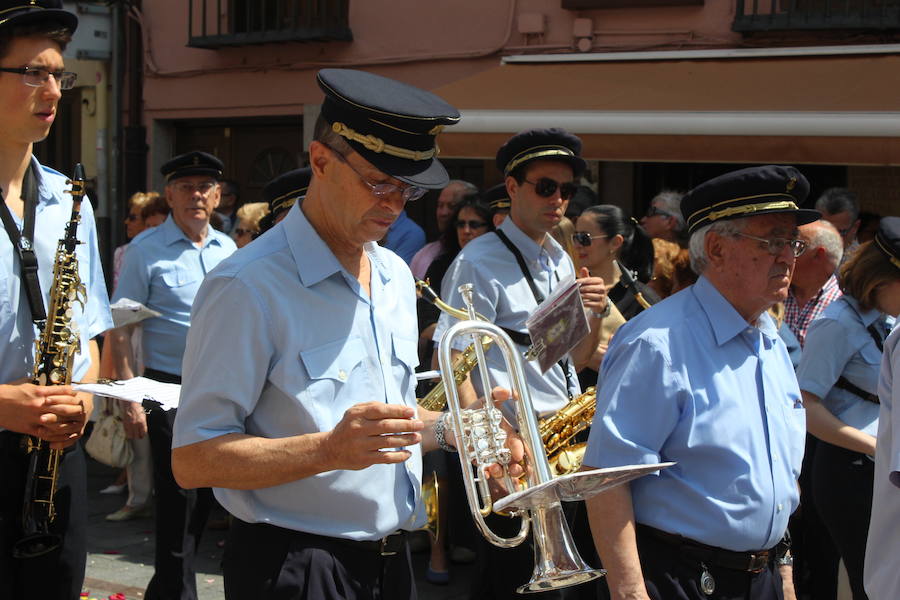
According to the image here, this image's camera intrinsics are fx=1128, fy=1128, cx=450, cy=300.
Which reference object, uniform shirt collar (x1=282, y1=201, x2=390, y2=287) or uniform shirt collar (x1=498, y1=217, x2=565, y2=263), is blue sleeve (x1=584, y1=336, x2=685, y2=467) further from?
uniform shirt collar (x1=498, y1=217, x2=565, y2=263)

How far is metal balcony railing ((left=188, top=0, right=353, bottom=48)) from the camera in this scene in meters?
12.4

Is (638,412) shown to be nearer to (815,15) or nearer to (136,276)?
(136,276)

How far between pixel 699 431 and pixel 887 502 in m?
0.61

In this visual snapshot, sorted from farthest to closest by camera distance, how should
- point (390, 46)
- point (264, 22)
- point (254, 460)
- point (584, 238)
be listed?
point (264, 22), point (390, 46), point (584, 238), point (254, 460)

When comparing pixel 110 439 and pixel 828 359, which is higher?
pixel 828 359

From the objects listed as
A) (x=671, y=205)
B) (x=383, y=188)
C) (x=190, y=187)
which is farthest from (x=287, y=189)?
(x=671, y=205)

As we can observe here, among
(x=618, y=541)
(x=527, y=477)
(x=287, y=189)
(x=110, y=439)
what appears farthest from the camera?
(x=110, y=439)

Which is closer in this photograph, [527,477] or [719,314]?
[527,477]

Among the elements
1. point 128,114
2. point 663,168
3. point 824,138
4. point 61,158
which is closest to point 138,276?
point 824,138

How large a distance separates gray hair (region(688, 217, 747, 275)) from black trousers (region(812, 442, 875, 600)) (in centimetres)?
154

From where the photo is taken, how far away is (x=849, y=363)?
474 centimetres

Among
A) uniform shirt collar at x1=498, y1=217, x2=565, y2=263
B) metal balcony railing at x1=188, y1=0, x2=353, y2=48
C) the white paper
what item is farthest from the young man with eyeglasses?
metal balcony railing at x1=188, y1=0, x2=353, y2=48

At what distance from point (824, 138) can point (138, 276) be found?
189 inches

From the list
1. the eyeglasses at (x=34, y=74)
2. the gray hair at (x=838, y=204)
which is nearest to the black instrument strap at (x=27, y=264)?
the eyeglasses at (x=34, y=74)
